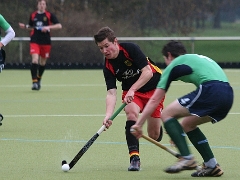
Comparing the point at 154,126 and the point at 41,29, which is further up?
the point at 154,126

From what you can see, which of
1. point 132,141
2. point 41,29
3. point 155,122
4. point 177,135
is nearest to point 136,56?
point 132,141

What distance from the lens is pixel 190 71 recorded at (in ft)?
19.9

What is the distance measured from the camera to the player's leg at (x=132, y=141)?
674 cm

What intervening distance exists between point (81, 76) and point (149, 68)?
12.0 metres

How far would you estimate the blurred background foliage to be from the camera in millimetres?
22234

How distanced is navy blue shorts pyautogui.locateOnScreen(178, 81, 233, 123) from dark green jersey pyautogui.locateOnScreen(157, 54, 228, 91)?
6 cm

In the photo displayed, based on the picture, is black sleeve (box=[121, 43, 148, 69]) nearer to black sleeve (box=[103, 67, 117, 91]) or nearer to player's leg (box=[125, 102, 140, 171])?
black sleeve (box=[103, 67, 117, 91])

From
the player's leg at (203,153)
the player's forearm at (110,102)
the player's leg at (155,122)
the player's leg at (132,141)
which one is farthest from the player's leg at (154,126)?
the player's leg at (203,153)

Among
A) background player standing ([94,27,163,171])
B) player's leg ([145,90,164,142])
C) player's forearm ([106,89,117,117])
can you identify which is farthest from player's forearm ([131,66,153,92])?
player's leg ([145,90,164,142])

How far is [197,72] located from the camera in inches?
240

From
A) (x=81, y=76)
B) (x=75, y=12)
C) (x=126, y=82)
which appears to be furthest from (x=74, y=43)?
(x=126, y=82)

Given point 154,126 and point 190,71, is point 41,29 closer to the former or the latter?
point 154,126

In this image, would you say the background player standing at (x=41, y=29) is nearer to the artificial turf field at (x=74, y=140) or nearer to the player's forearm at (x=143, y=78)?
the artificial turf field at (x=74, y=140)

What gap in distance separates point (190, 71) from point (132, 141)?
108 centimetres
